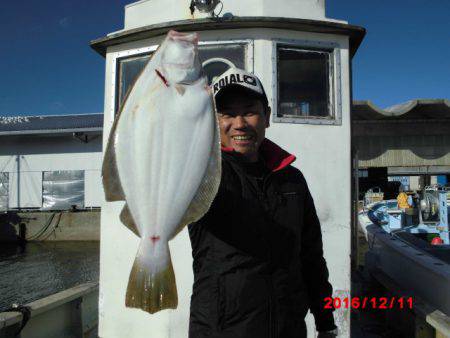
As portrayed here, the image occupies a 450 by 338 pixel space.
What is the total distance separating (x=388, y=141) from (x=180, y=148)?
1326 cm

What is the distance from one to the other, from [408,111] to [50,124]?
57.6 feet

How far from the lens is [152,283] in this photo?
1479 mm

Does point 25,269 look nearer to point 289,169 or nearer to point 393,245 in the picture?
point 393,245

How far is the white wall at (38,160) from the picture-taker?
17312mm

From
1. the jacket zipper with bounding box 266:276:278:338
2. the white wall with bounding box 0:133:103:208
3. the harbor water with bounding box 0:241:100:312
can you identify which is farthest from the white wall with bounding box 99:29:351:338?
the white wall with bounding box 0:133:103:208

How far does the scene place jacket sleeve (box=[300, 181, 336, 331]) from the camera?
201 cm

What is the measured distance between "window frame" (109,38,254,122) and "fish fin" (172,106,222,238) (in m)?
2.27

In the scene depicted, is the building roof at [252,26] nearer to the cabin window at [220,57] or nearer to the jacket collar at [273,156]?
the cabin window at [220,57]

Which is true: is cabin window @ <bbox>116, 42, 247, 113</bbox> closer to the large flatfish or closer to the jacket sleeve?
the jacket sleeve

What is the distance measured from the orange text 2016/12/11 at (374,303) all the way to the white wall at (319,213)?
6 centimetres

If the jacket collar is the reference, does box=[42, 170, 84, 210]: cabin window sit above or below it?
below

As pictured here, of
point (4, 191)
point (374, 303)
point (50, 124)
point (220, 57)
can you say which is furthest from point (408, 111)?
point (4, 191)

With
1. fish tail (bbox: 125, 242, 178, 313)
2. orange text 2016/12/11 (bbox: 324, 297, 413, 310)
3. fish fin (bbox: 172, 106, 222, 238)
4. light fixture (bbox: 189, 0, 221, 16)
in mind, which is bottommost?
orange text 2016/12/11 (bbox: 324, 297, 413, 310)

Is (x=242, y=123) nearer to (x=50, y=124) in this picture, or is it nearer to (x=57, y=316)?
(x=57, y=316)
